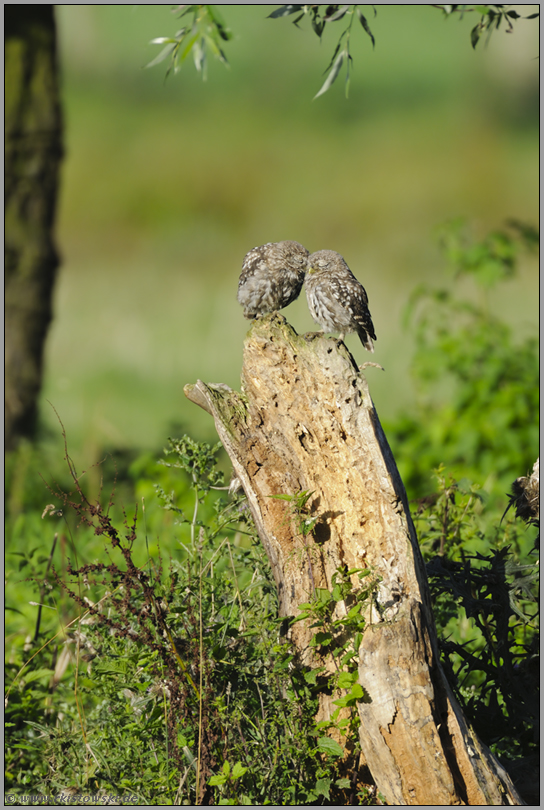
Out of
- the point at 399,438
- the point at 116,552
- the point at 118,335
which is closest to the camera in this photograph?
the point at 116,552

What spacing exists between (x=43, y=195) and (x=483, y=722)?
7.36 meters

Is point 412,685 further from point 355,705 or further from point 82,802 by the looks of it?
point 82,802

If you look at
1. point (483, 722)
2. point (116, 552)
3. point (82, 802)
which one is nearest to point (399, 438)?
point (116, 552)

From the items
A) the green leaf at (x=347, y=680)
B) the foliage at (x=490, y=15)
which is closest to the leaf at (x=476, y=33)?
the foliage at (x=490, y=15)

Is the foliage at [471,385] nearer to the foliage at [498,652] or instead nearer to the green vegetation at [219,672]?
the green vegetation at [219,672]

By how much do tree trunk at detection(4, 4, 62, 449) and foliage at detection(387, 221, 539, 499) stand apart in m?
4.48

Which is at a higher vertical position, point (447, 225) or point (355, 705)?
point (447, 225)

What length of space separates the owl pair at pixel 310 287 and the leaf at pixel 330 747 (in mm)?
2267

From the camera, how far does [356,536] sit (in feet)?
9.61

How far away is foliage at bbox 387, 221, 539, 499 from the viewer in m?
6.74

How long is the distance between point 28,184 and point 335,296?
555 centimetres

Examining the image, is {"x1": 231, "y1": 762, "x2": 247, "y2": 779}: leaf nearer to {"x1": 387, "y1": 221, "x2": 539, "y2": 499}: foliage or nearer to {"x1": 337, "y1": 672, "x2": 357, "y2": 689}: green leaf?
{"x1": 337, "y1": 672, "x2": 357, "y2": 689}: green leaf

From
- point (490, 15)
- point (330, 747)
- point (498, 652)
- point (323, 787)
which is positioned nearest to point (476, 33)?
point (490, 15)

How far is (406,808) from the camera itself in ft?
8.50
